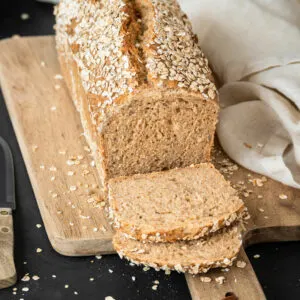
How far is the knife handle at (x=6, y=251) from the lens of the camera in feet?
9.42

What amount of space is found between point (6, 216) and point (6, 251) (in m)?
0.22

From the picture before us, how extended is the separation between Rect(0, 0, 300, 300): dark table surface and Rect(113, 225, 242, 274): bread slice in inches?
5.3

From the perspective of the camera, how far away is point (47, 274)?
301cm

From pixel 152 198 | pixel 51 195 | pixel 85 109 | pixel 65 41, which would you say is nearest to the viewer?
pixel 152 198

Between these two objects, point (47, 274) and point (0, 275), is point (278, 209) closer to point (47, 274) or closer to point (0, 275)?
point (47, 274)

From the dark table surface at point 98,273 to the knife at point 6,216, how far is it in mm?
50

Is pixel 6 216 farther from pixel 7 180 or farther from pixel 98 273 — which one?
pixel 98 273

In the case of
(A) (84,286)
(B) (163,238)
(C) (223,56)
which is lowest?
(A) (84,286)

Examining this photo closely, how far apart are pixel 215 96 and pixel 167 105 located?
0.24 meters

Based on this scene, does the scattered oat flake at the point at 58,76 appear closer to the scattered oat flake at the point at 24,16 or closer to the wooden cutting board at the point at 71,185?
the wooden cutting board at the point at 71,185

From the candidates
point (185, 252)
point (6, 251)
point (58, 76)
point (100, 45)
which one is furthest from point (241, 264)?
point (58, 76)

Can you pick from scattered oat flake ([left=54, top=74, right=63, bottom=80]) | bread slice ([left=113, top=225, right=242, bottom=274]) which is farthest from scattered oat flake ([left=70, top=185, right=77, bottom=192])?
scattered oat flake ([left=54, top=74, right=63, bottom=80])

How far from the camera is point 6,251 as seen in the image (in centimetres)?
295

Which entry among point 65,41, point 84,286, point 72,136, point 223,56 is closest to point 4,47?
point 65,41
